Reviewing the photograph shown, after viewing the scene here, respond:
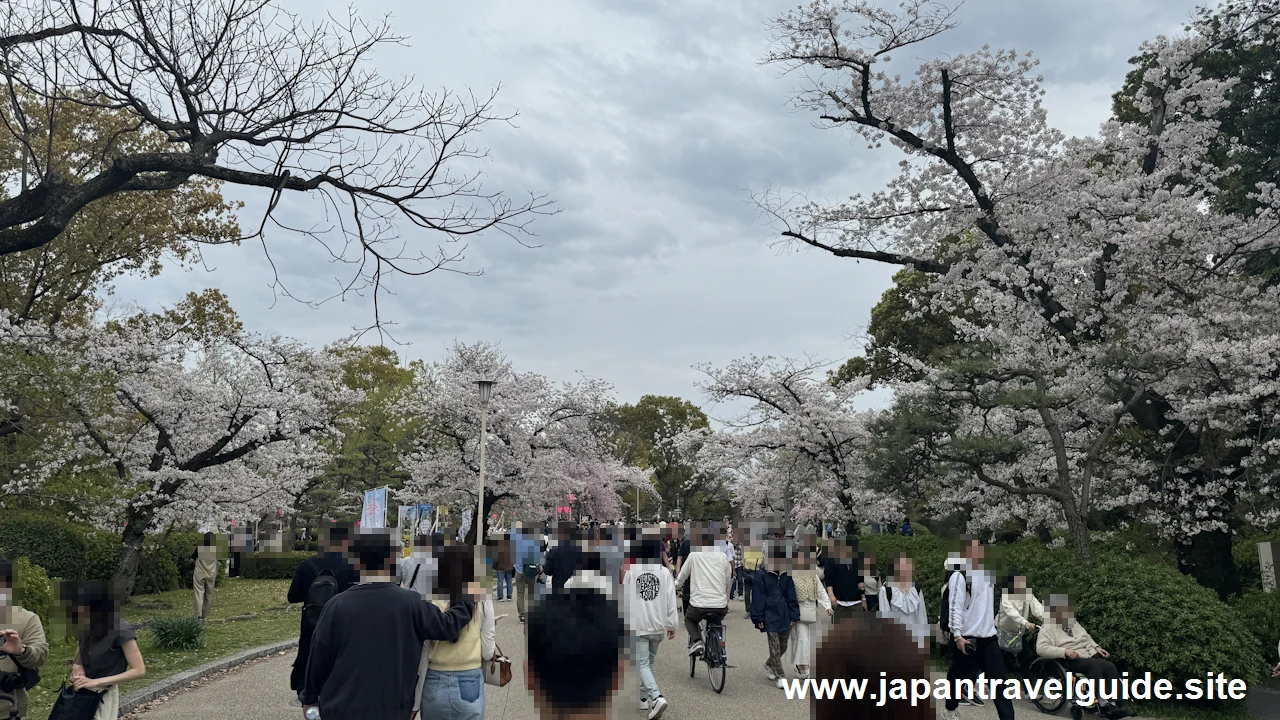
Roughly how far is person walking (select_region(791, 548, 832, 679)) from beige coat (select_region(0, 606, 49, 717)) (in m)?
6.69

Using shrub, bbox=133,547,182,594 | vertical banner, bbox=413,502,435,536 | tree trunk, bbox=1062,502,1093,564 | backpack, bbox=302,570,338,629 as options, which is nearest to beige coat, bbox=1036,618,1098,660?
tree trunk, bbox=1062,502,1093,564

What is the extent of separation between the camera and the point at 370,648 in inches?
134

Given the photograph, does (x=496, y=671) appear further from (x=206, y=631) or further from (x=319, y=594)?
(x=206, y=631)

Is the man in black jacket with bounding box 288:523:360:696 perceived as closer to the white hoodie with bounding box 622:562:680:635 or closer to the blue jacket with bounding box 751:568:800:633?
the white hoodie with bounding box 622:562:680:635

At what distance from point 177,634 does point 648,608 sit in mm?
6775

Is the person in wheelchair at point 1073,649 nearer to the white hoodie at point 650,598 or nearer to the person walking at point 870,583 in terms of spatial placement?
the person walking at point 870,583

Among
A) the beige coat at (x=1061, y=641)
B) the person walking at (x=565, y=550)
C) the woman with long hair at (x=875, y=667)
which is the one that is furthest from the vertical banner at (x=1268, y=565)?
the woman with long hair at (x=875, y=667)

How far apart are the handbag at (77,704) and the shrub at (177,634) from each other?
7.23m

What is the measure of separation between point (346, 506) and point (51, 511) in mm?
17838

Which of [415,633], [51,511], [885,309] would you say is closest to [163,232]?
[51,511]

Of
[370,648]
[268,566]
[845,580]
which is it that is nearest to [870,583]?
[845,580]

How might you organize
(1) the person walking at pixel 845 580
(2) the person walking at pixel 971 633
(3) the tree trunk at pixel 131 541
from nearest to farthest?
(2) the person walking at pixel 971 633, (1) the person walking at pixel 845 580, (3) the tree trunk at pixel 131 541

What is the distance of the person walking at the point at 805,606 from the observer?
29.0 ft

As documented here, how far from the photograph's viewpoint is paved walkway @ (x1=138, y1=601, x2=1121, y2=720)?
7.36 metres
